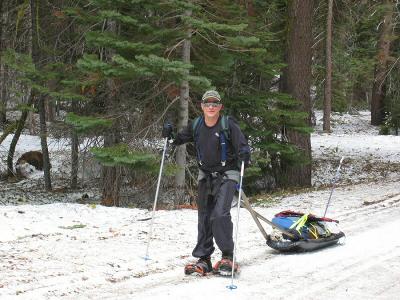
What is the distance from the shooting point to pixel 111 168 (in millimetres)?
14938

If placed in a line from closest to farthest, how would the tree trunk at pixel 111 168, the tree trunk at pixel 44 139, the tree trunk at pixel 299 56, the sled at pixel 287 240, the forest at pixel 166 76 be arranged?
the sled at pixel 287 240
the forest at pixel 166 76
the tree trunk at pixel 111 168
the tree trunk at pixel 299 56
the tree trunk at pixel 44 139

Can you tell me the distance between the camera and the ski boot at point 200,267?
6801mm

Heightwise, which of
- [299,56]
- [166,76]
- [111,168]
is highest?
[299,56]

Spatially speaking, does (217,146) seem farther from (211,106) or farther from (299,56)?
(299,56)

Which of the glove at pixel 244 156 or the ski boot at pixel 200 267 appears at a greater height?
the glove at pixel 244 156

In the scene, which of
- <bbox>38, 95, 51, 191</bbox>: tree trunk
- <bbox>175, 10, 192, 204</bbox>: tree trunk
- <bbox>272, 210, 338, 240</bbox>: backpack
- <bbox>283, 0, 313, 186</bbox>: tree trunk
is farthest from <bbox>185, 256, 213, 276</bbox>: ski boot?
<bbox>38, 95, 51, 191</bbox>: tree trunk

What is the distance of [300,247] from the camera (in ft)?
26.3

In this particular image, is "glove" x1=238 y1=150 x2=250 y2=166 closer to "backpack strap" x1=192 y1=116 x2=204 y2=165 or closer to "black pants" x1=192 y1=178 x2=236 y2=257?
"black pants" x1=192 y1=178 x2=236 y2=257

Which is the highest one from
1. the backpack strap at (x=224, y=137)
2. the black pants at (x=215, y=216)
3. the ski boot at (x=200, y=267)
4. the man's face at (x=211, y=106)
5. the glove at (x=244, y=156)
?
the man's face at (x=211, y=106)

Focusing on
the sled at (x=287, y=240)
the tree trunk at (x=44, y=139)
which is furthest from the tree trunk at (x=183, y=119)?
the tree trunk at (x=44, y=139)

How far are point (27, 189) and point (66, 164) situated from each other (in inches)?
168

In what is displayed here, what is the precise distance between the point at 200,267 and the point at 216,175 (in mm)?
1115

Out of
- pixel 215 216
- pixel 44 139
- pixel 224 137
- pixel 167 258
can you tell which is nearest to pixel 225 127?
pixel 224 137

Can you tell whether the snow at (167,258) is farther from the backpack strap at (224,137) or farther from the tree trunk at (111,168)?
the tree trunk at (111,168)
